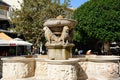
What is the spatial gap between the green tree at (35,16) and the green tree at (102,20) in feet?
18.9

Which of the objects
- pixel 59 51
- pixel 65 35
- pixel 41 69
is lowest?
pixel 41 69

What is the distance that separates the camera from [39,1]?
3194 centimetres

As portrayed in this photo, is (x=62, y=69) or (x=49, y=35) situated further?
(x=49, y=35)

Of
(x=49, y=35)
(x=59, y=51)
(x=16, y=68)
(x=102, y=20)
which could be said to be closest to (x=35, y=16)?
(x=102, y=20)

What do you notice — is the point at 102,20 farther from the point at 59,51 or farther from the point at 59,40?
the point at 59,51

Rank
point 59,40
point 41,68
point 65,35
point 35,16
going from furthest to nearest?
1. point 35,16
2. point 59,40
3. point 65,35
4. point 41,68

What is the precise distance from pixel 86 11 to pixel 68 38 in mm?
25038

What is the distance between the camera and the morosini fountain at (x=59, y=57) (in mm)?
12375

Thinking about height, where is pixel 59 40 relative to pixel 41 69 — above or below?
above

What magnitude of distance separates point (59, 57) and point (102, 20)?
2326 centimetres

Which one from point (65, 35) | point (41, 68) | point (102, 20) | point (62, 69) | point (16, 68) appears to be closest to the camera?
point (62, 69)

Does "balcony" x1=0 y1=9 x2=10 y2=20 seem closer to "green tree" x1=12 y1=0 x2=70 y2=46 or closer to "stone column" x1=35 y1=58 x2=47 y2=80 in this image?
"green tree" x1=12 y1=0 x2=70 y2=46

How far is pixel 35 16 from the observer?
31703mm

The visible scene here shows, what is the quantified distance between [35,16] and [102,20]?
8.70 meters
